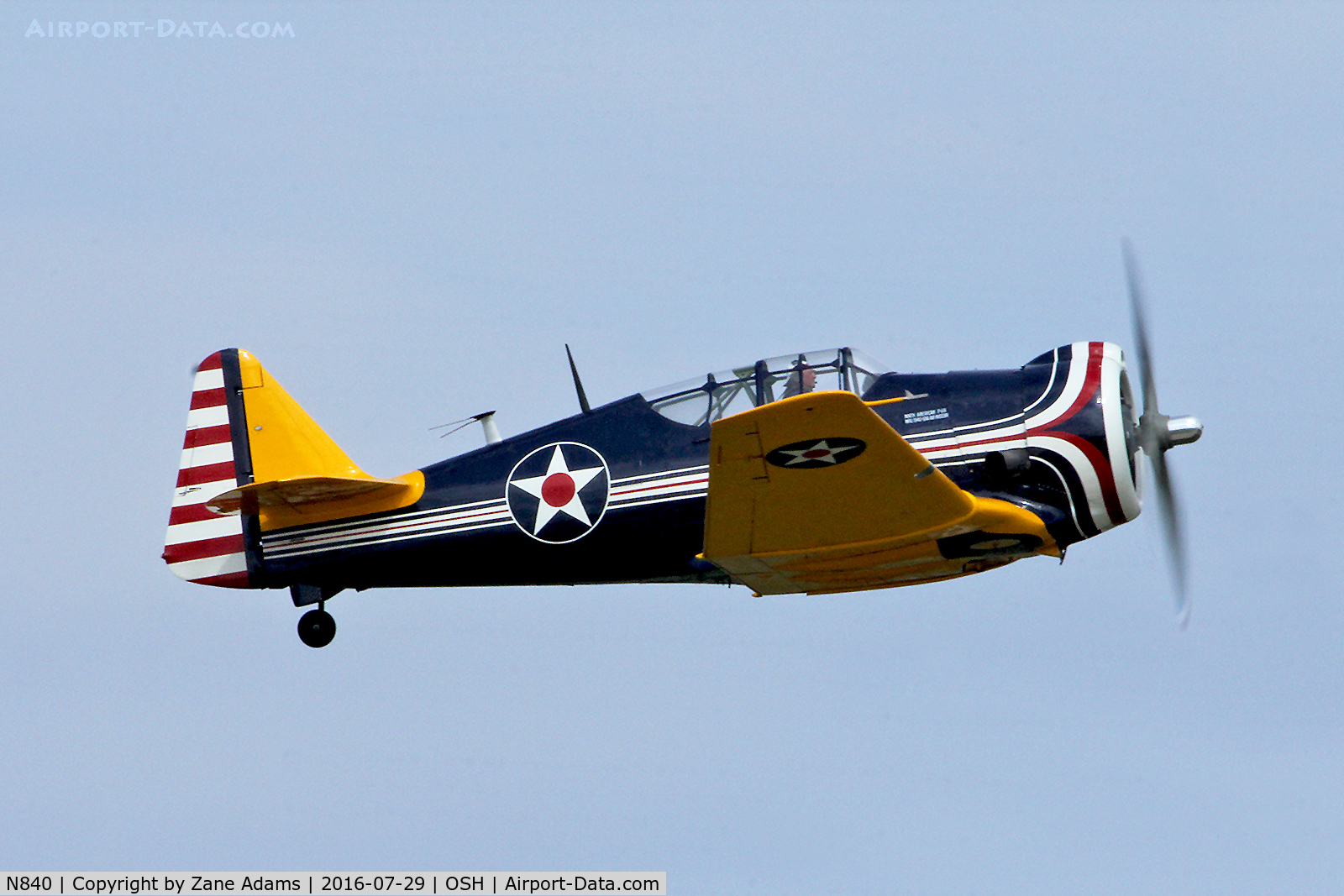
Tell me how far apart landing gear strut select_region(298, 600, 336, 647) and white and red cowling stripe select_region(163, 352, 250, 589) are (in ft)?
1.92

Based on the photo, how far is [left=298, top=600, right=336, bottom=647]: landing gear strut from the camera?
44.3 feet

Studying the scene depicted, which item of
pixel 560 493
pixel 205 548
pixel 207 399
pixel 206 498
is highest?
pixel 207 399

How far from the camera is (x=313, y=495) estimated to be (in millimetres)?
13117

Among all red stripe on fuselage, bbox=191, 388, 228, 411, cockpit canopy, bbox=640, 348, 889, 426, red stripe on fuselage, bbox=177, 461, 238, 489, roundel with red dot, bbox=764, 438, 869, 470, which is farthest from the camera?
red stripe on fuselage, bbox=191, 388, 228, 411

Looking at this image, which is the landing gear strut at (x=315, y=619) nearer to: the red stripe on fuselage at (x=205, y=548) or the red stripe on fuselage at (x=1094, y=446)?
the red stripe on fuselage at (x=205, y=548)

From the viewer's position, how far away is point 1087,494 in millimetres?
11891

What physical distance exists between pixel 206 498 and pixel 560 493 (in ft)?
11.0

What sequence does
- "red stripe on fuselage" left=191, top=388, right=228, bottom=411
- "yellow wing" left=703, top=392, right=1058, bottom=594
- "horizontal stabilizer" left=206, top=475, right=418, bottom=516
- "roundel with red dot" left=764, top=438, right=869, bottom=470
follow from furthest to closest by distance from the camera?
"red stripe on fuselage" left=191, top=388, right=228, bottom=411 < "horizontal stabilizer" left=206, top=475, right=418, bottom=516 < "roundel with red dot" left=764, top=438, right=869, bottom=470 < "yellow wing" left=703, top=392, right=1058, bottom=594

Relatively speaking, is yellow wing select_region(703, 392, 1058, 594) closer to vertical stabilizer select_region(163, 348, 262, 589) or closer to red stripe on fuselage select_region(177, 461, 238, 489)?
vertical stabilizer select_region(163, 348, 262, 589)

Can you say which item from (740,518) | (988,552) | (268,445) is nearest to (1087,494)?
(988,552)

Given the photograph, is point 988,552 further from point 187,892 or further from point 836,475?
point 187,892

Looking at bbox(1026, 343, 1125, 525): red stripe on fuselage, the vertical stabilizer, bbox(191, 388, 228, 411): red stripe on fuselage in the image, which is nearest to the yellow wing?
bbox(1026, 343, 1125, 525): red stripe on fuselage

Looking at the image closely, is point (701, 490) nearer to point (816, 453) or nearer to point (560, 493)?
point (560, 493)

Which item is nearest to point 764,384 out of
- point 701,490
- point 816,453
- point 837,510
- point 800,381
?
point 800,381
